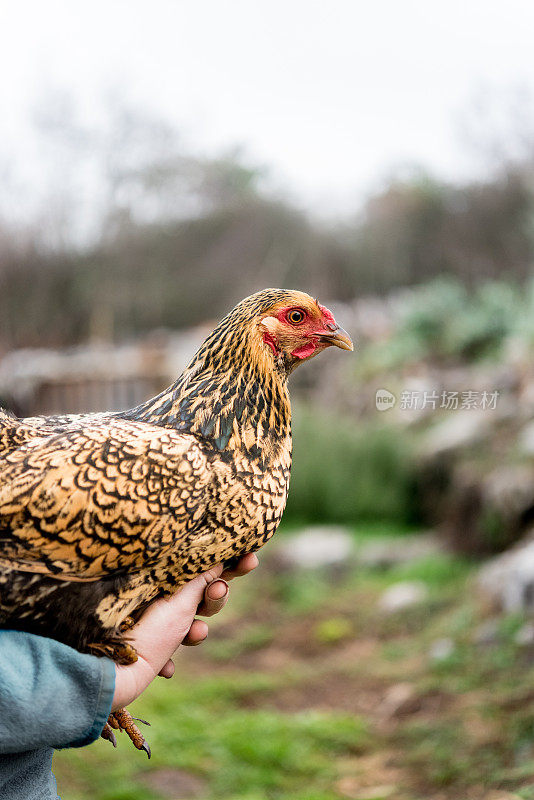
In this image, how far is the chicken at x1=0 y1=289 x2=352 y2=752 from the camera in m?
1.24

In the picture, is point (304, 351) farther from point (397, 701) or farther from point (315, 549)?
point (315, 549)

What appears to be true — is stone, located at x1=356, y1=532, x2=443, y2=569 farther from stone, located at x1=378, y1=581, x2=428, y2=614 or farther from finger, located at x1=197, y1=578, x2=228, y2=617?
finger, located at x1=197, y1=578, x2=228, y2=617

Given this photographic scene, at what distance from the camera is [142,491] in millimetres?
1275

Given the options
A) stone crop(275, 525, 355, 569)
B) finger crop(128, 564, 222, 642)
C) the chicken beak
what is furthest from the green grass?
the chicken beak

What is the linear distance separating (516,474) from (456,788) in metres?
2.50

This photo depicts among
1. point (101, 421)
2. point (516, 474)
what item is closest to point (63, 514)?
point (101, 421)

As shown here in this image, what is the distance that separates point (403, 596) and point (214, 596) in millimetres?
3802

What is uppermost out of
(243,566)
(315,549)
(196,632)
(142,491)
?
(142,491)

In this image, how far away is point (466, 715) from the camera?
3.32m

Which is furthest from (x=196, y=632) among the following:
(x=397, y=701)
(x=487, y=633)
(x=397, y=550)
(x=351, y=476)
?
(x=351, y=476)

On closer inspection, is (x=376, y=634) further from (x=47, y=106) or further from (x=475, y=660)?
(x=47, y=106)

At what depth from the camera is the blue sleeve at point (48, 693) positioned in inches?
44.8

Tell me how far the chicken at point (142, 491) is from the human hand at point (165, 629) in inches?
1.0

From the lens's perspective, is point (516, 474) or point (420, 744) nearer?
point (420, 744)
